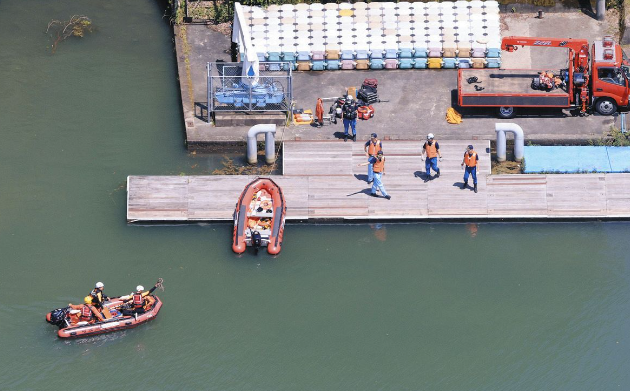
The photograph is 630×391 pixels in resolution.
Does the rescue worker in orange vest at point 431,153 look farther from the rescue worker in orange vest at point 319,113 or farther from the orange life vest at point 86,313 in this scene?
the orange life vest at point 86,313

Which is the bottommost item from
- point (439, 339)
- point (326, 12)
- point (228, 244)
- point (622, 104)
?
point (439, 339)

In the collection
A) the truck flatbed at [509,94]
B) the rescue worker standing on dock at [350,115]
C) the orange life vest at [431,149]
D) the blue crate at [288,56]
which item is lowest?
the orange life vest at [431,149]

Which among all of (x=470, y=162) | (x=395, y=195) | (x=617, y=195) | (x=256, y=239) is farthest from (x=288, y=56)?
(x=617, y=195)

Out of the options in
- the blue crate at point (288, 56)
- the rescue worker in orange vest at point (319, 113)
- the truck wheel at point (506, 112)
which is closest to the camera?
the rescue worker in orange vest at point (319, 113)

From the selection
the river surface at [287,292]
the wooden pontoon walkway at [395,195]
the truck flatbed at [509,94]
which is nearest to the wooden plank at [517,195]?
the wooden pontoon walkway at [395,195]

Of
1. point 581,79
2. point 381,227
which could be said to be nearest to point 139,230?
point 381,227

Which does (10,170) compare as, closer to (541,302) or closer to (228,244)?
(228,244)

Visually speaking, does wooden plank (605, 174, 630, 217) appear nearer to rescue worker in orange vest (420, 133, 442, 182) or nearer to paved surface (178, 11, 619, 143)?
paved surface (178, 11, 619, 143)

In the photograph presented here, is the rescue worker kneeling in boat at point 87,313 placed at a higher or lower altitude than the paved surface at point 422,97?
lower
